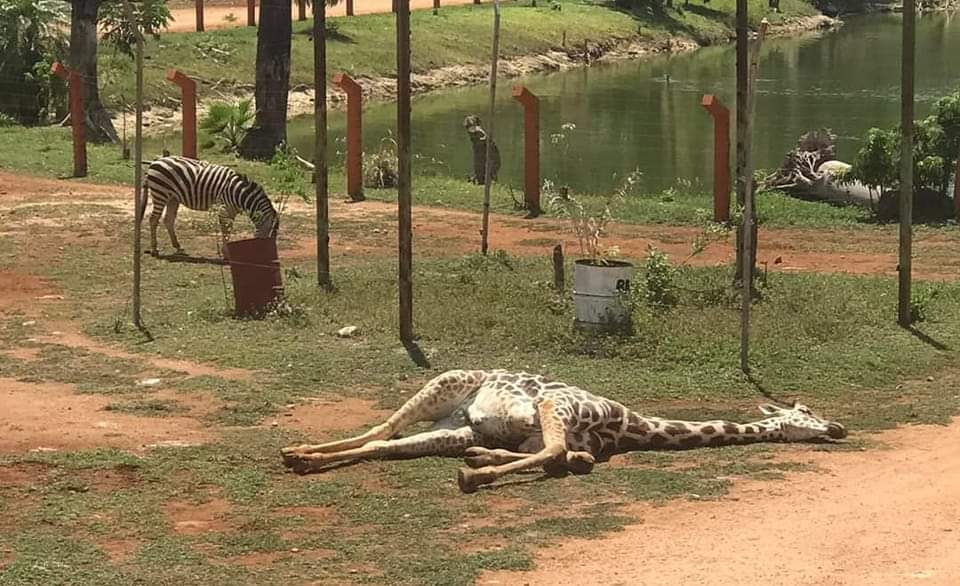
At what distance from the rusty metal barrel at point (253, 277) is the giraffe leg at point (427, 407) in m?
3.94

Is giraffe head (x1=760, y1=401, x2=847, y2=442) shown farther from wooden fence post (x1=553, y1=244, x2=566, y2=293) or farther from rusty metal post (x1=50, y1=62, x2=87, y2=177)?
rusty metal post (x1=50, y1=62, x2=87, y2=177)

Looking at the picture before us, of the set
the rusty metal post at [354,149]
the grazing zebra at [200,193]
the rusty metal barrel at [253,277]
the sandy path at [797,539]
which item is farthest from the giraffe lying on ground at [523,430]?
the rusty metal post at [354,149]

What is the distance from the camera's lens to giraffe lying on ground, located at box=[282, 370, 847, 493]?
8.90 metres

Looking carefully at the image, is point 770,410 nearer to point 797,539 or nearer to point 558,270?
point 797,539

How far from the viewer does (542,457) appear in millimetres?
8633

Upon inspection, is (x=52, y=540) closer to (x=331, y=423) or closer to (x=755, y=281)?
(x=331, y=423)

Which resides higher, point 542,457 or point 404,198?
point 404,198

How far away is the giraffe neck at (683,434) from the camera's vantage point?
370 inches

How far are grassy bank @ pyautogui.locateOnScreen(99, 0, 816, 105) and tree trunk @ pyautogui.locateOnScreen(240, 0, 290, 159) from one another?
523 cm

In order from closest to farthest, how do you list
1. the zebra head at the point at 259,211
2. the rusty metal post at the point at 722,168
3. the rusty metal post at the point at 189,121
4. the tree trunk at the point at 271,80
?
the zebra head at the point at 259,211
the rusty metal post at the point at 722,168
the rusty metal post at the point at 189,121
the tree trunk at the point at 271,80

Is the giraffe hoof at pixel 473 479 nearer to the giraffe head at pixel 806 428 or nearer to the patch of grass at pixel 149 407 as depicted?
the giraffe head at pixel 806 428

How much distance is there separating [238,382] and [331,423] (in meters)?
1.28

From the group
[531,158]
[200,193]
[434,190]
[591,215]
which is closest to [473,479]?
[200,193]

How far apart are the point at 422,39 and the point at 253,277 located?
3104 cm
